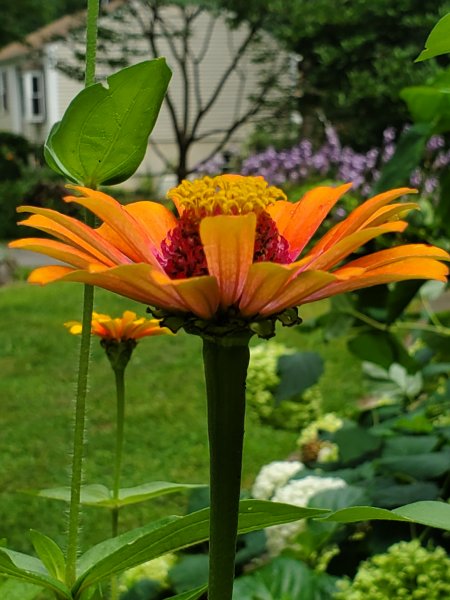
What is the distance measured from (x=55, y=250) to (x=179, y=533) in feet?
0.46

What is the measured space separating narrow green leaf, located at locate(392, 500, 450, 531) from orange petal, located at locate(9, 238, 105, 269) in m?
0.16

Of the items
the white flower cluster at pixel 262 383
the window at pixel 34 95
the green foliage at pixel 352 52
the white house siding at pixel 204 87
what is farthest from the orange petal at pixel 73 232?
the window at pixel 34 95

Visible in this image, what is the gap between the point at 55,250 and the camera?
0.33 meters

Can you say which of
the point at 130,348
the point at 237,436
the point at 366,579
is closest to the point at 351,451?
the point at 366,579

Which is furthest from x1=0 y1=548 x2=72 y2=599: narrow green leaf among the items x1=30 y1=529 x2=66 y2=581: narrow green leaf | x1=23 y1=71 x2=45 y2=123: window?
x1=23 y1=71 x2=45 y2=123: window

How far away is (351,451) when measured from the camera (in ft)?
4.43

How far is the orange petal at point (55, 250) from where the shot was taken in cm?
33

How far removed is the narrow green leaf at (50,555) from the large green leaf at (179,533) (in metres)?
0.04

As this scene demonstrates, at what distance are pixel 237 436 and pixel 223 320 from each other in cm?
5

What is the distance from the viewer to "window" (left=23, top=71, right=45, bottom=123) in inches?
676

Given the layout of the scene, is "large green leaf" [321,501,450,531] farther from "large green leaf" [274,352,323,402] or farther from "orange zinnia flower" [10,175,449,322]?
"large green leaf" [274,352,323,402]

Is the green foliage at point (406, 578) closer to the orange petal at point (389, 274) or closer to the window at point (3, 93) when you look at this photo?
the orange petal at point (389, 274)

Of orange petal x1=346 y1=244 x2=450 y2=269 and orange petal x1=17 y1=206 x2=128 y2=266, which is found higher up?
orange petal x1=17 y1=206 x2=128 y2=266

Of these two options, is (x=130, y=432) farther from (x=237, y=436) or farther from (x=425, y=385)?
(x=237, y=436)
